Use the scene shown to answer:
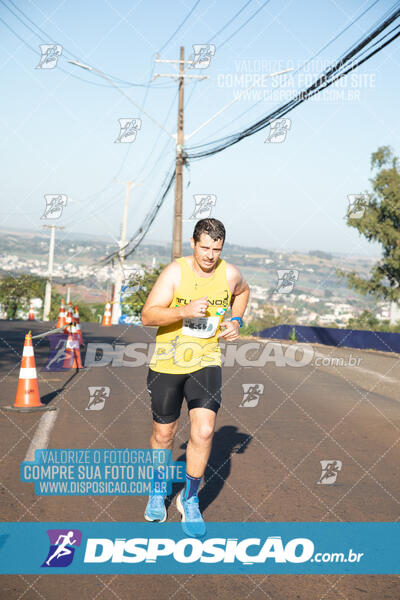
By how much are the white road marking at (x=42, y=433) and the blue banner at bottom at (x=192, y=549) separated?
6.67ft

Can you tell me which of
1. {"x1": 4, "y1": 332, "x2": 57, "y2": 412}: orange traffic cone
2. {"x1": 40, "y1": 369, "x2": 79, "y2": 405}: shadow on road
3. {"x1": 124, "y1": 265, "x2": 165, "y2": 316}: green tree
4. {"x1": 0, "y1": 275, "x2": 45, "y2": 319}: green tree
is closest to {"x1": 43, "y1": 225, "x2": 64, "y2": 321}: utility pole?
{"x1": 0, "y1": 275, "x2": 45, "y2": 319}: green tree

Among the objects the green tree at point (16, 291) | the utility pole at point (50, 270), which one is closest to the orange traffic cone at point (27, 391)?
the utility pole at point (50, 270)

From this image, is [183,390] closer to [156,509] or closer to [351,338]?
[156,509]

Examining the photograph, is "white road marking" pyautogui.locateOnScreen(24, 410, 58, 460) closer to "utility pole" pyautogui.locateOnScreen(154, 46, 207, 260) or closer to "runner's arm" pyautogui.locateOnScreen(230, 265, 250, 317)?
"runner's arm" pyautogui.locateOnScreen(230, 265, 250, 317)

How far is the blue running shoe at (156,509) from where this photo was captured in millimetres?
4707

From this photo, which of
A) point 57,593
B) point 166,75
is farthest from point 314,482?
point 166,75

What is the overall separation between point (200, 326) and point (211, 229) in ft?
2.16

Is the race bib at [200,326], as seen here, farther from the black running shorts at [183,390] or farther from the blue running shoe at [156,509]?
the blue running shoe at [156,509]

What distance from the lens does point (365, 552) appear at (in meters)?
4.35

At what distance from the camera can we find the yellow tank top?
4.67 m

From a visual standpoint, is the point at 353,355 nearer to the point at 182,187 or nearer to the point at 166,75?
the point at 182,187

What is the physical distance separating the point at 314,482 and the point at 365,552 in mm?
1583

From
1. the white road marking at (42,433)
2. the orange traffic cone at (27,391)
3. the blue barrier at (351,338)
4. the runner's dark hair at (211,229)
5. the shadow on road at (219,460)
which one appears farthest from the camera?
the blue barrier at (351,338)

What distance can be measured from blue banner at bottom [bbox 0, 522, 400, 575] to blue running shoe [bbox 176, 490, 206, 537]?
46mm
